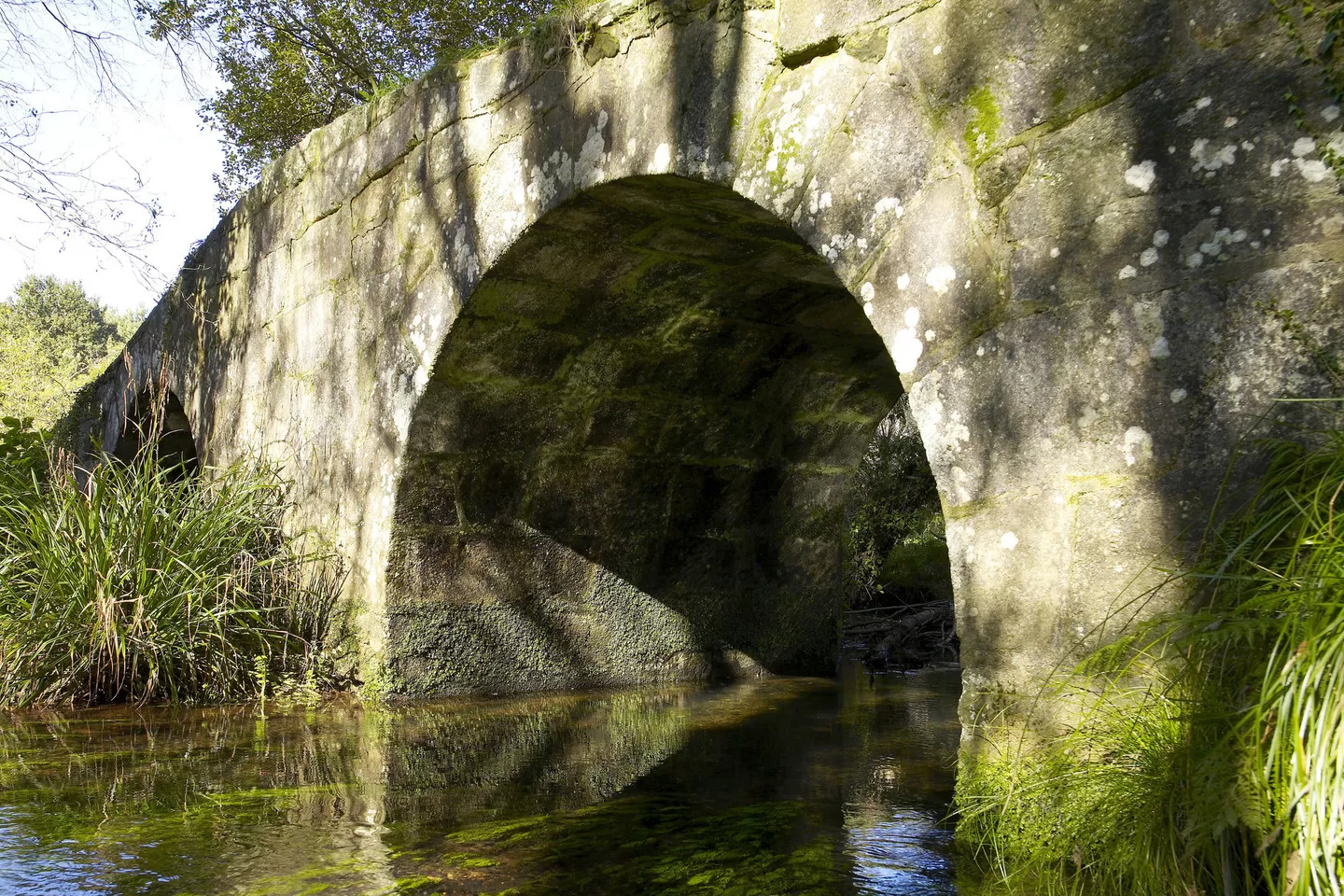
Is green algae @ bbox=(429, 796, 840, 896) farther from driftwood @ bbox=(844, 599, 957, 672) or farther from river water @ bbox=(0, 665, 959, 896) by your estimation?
driftwood @ bbox=(844, 599, 957, 672)

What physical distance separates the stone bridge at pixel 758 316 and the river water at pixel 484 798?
0.51 m

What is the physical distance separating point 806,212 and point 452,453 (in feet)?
7.16

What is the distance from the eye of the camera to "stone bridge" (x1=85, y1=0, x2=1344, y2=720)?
6.35 ft

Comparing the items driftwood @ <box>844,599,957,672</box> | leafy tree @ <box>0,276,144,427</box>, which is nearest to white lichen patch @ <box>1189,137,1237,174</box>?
driftwood @ <box>844,599,957,672</box>

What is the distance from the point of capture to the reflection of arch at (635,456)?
4035mm

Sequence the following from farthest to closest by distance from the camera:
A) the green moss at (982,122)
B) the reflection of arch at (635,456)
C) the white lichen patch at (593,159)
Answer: the reflection of arch at (635,456), the white lichen patch at (593,159), the green moss at (982,122)

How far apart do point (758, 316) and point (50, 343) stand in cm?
3563

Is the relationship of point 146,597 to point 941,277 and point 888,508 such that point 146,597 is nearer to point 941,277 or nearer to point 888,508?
point 941,277

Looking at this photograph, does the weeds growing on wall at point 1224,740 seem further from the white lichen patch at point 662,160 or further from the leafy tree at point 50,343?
the leafy tree at point 50,343

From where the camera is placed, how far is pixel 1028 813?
1995 mm

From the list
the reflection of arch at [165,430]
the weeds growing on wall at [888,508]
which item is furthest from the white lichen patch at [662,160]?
the reflection of arch at [165,430]

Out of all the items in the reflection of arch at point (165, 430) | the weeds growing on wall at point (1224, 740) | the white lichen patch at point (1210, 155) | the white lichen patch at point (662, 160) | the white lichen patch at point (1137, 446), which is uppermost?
the reflection of arch at point (165, 430)

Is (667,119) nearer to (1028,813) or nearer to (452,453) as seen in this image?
(452,453)

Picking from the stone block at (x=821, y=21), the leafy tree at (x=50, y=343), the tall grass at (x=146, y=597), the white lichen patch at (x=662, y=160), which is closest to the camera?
the stone block at (x=821, y=21)
